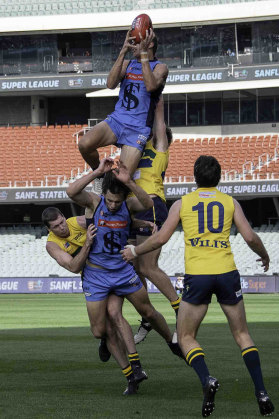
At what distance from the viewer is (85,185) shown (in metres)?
8.88

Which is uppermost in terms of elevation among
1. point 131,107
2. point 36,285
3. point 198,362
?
point 131,107

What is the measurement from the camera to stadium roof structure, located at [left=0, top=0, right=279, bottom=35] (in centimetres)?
4497

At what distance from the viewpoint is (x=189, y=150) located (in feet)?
147

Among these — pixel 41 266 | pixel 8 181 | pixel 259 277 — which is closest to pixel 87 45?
pixel 8 181

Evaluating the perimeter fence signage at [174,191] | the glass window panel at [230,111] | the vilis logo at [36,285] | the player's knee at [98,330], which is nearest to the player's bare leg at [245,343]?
the player's knee at [98,330]

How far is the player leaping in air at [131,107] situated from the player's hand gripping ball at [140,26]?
0.04 metres

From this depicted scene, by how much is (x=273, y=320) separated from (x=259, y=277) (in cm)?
1498

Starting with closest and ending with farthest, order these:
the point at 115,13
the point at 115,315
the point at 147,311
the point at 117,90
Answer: the point at 115,315, the point at 147,311, the point at 115,13, the point at 117,90

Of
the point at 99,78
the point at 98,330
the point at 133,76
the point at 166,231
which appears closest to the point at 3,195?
the point at 99,78

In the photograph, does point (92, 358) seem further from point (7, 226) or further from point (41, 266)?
point (7, 226)

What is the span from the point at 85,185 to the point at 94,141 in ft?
3.18

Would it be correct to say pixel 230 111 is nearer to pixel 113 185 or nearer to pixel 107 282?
pixel 107 282

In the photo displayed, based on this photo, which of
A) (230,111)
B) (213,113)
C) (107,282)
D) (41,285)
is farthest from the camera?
(213,113)

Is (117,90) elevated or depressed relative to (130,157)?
elevated
